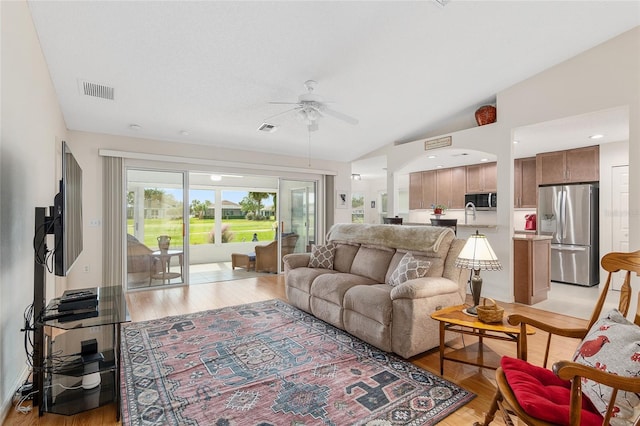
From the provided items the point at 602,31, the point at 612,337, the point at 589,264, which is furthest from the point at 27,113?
the point at 589,264

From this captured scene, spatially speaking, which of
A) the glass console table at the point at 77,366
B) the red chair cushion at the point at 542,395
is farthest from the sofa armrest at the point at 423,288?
the glass console table at the point at 77,366

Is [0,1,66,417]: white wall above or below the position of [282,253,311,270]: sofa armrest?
above

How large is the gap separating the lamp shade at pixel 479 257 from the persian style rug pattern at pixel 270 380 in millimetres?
876

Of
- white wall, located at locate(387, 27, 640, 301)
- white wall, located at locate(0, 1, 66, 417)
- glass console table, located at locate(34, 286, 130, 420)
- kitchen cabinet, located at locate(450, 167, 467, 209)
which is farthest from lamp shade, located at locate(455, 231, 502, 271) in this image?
kitchen cabinet, located at locate(450, 167, 467, 209)

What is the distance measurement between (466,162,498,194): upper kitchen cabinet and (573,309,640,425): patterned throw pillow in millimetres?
5745

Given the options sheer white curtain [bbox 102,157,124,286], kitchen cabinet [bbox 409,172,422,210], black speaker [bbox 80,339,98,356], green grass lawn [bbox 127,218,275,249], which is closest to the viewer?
black speaker [bbox 80,339,98,356]

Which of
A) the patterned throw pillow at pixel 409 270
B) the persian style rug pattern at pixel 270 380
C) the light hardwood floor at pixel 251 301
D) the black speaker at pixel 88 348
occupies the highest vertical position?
the patterned throw pillow at pixel 409 270

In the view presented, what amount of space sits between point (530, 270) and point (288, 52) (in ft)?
Result: 13.4

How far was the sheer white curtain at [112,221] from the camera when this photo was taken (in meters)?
4.74

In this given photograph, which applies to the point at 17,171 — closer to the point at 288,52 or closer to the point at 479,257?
the point at 288,52

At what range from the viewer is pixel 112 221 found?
4785 mm

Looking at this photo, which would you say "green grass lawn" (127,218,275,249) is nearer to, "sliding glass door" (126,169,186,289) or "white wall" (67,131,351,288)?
"sliding glass door" (126,169,186,289)

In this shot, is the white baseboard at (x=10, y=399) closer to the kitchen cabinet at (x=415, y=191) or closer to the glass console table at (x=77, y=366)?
the glass console table at (x=77, y=366)

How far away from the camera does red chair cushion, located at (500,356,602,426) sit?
1.26 meters
